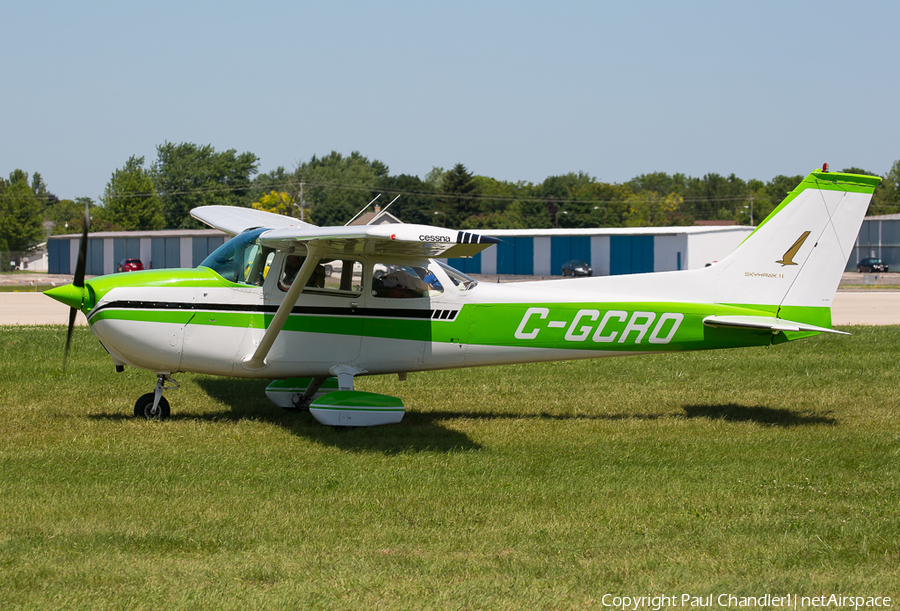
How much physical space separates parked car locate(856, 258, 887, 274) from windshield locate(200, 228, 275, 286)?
6911 centimetres

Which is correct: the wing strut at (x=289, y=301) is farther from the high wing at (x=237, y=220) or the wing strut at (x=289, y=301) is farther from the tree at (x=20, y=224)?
the tree at (x=20, y=224)

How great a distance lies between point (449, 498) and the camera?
642 cm

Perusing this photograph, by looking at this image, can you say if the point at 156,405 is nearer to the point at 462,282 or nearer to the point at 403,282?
the point at 403,282

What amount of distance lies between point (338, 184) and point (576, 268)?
261ft

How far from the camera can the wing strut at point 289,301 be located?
8.29 meters

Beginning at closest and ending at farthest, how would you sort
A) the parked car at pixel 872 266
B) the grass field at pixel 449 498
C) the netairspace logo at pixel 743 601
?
the netairspace logo at pixel 743 601, the grass field at pixel 449 498, the parked car at pixel 872 266

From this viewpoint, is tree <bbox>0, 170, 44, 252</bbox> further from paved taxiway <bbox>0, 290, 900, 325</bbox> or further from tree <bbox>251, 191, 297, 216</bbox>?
paved taxiway <bbox>0, 290, 900, 325</bbox>

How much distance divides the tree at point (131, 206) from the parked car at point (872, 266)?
68348mm

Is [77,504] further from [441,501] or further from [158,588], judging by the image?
[441,501]

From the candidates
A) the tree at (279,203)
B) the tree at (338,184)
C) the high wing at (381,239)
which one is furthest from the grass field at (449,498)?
the tree at (338,184)

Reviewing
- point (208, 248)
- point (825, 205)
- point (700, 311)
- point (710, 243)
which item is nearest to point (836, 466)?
point (700, 311)

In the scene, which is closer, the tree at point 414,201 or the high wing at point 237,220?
the high wing at point 237,220

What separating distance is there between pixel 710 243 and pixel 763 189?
10292 centimetres

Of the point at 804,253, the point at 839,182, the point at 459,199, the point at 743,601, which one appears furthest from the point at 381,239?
the point at 459,199
